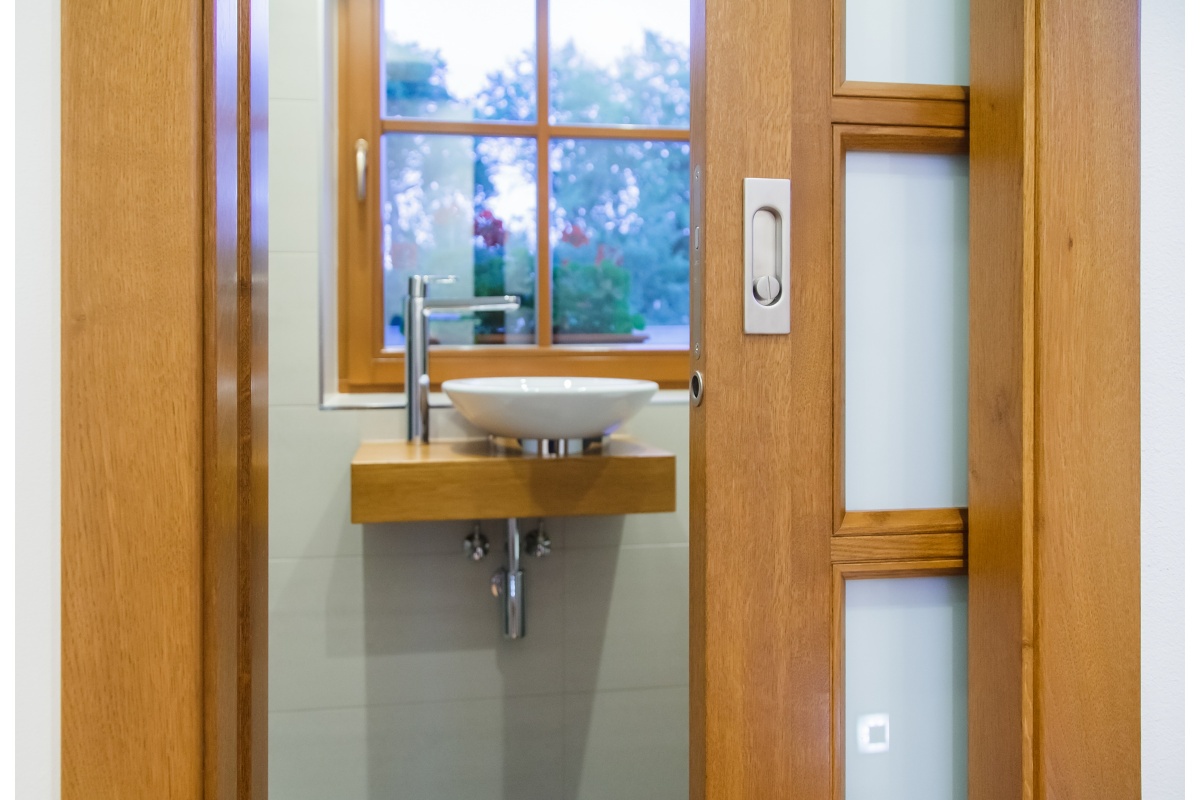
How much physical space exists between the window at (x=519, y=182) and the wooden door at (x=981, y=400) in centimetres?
119

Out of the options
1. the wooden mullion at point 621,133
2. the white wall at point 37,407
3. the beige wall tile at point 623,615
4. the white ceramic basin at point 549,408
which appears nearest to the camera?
the white wall at point 37,407

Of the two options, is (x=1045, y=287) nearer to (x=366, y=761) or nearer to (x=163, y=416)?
(x=163, y=416)

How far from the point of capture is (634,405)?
1.47 m

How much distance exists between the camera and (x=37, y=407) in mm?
597

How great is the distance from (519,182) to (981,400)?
1.39 metres

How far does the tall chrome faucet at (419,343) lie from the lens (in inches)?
67.0

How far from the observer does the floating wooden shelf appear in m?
1.44

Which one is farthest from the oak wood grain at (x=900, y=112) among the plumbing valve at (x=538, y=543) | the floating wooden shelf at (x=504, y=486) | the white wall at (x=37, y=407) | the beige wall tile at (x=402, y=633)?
the beige wall tile at (x=402, y=633)

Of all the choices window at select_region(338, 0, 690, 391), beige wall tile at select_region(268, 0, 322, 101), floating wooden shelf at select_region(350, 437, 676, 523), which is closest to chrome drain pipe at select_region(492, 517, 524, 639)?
floating wooden shelf at select_region(350, 437, 676, 523)

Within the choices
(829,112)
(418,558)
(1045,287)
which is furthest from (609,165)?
(1045,287)

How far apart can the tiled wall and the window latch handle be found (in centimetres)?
14

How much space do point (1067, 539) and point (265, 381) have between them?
772 mm

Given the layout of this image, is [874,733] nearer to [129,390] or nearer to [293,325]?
[129,390]

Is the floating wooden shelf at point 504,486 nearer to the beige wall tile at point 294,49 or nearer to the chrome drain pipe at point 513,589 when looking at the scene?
the chrome drain pipe at point 513,589
